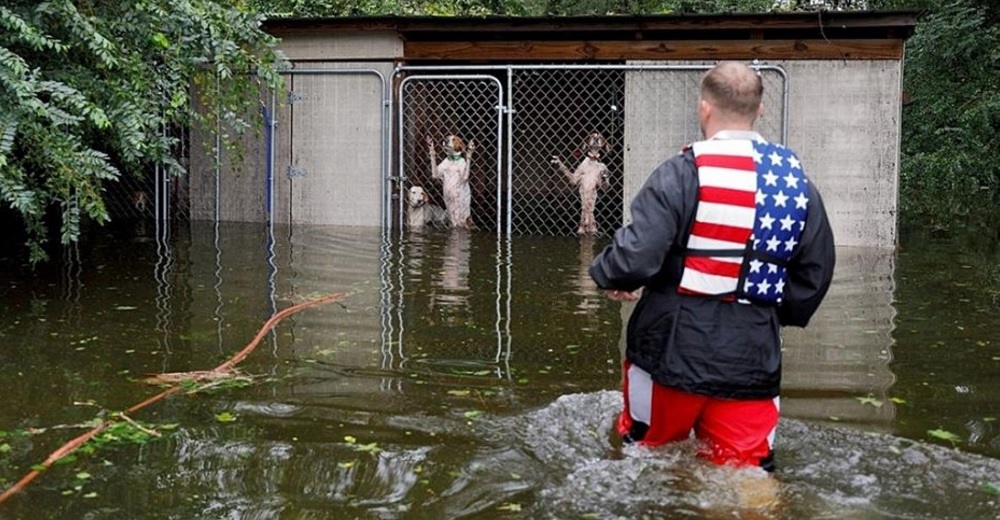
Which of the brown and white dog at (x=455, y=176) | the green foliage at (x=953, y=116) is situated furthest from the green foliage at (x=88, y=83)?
the green foliage at (x=953, y=116)

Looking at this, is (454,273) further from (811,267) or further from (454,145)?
(811,267)

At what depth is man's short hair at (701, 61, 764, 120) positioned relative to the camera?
3.70m

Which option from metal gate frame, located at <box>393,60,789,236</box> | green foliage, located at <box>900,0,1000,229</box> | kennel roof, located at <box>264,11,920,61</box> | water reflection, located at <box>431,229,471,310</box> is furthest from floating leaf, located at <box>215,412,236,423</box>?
green foliage, located at <box>900,0,1000,229</box>

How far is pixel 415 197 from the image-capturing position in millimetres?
13945

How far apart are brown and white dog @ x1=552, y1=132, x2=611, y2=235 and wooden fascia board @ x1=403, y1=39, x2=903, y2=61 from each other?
4.12ft

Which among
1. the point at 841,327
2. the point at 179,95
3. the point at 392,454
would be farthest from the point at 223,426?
the point at 179,95

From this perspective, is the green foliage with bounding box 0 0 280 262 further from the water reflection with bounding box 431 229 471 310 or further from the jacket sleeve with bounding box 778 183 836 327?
the jacket sleeve with bounding box 778 183 836 327

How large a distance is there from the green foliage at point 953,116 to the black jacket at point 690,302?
15.3m

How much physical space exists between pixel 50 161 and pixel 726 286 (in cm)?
577

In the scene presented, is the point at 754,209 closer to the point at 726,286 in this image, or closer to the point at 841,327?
the point at 726,286

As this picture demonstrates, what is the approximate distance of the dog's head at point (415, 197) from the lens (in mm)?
13938

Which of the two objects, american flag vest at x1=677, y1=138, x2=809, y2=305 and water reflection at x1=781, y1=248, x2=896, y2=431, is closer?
american flag vest at x1=677, y1=138, x2=809, y2=305

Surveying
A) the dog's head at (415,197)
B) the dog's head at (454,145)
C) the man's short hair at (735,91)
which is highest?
the dog's head at (454,145)

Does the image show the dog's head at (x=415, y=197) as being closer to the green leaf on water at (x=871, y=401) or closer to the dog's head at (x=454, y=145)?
the dog's head at (x=454, y=145)
